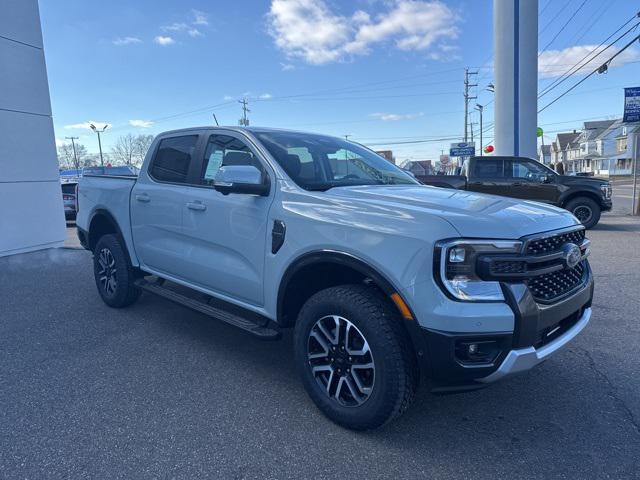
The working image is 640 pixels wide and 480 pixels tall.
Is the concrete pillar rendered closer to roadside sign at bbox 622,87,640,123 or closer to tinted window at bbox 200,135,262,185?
roadside sign at bbox 622,87,640,123

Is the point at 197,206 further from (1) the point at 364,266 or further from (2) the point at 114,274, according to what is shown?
(2) the point at 114,274

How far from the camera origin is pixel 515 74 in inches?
612

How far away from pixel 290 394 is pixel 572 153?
103 metres

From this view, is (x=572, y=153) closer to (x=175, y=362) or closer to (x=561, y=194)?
(x=561, y=194)

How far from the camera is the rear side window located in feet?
13.6

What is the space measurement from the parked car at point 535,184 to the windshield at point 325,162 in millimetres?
7444

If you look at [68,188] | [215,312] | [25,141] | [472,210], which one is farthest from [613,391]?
[68,188]

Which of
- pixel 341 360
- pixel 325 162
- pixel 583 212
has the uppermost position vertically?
pixel 325 162

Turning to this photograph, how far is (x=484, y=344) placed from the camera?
2.33 metres

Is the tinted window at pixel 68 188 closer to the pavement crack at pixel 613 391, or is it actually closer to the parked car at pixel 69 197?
the parked car at pixel 69 197

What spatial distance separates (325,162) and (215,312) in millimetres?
1500

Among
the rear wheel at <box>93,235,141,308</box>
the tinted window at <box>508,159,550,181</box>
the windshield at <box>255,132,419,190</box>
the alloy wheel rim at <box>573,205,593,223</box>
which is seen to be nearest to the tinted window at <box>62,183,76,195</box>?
the rear wheel at <box>93,235,141,308</box>

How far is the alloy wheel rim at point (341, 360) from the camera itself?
267cm

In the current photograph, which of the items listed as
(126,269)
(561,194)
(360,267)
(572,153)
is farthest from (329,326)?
(572,153)
